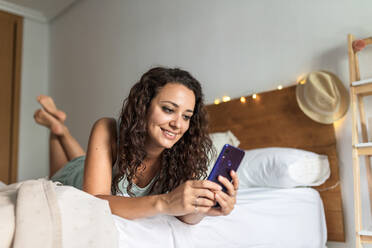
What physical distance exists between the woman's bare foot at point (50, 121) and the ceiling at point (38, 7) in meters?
1.92

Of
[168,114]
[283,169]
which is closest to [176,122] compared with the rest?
[168,114]

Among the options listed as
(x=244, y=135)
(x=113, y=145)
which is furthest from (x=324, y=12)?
(x=113, y=145)

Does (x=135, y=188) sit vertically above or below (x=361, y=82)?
below

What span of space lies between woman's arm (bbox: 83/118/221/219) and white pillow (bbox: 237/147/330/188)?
0.67 meters

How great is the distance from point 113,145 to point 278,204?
2.23 feet

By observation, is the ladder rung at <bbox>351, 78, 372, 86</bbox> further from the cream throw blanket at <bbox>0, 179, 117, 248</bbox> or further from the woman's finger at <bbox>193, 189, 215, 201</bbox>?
the cream throw blanket at <bbox>0, 179, 117, 248</bbox>

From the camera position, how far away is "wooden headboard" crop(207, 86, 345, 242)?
1.62 metres

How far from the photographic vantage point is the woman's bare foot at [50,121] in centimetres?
197

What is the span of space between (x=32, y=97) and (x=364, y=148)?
319 cm

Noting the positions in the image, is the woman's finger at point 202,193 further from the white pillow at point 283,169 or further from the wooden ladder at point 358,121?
the wooden ladder at point 358,121

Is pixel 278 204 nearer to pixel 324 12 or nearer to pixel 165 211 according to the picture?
pixel 165 211

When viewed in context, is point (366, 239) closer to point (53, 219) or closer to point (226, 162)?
point (226, 162)

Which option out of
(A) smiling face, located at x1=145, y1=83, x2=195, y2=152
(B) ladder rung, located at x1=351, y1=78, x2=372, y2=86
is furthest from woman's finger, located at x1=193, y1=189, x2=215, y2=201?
(B) ladder rung, located at x1=351, y1=78, x2=372, y2=86

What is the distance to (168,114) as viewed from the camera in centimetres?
111
